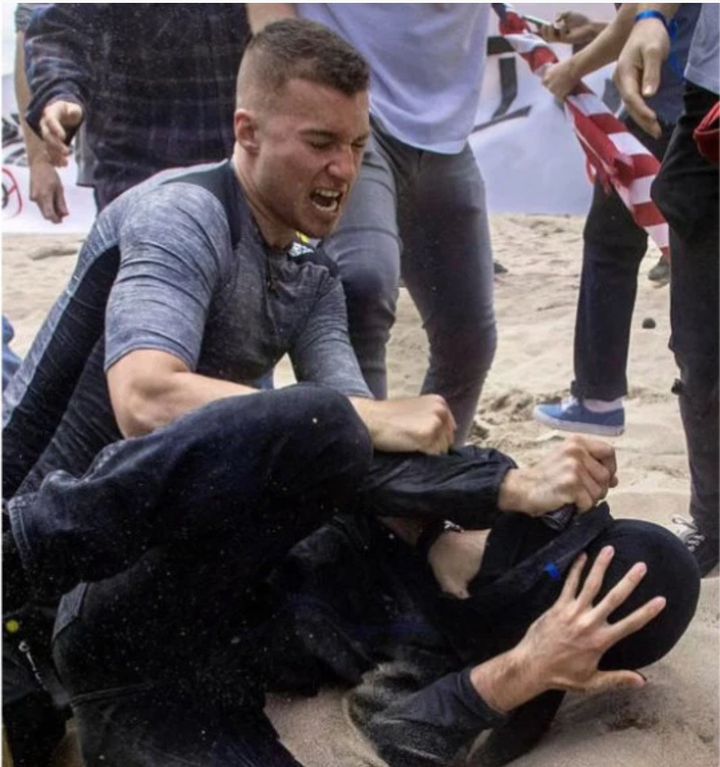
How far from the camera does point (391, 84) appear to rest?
1.87m

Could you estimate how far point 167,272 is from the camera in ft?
4.87

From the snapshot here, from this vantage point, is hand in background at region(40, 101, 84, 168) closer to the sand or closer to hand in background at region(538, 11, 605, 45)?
the sand

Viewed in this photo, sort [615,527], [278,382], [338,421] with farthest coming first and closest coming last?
[278,382] < [615,527] < [338,421]

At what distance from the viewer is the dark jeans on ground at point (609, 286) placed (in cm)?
192

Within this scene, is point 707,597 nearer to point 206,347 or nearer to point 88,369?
point 206,347

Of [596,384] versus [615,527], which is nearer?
[615,527]

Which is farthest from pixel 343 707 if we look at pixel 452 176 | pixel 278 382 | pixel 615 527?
pixel 452 176

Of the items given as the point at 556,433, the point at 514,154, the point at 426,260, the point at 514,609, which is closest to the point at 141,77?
the point at 426,260

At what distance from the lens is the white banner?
1.97 m

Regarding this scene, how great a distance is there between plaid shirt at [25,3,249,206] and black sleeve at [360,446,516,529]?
2.14 ft

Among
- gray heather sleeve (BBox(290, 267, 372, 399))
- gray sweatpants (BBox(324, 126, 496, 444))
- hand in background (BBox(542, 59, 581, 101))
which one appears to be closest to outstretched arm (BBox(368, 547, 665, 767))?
gray heather sleeve (BBox(290, 267, 372, 399))

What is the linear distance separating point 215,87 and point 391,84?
0.84 ft

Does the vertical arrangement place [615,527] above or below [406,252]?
below

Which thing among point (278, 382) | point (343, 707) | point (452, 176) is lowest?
point (343, 707)
